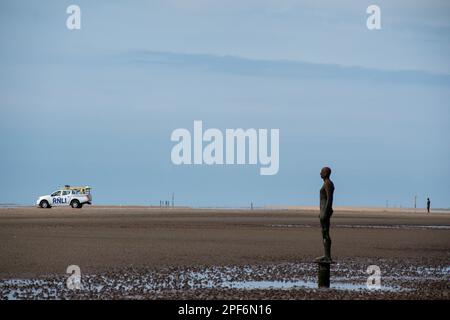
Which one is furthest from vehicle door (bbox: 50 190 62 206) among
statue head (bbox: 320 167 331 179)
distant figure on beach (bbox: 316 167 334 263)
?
statue head (bbox: 320 167 331 179)

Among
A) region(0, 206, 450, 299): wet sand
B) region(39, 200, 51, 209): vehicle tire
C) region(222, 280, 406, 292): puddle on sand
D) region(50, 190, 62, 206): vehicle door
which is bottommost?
region(222, 280, 406, 292): puddle on sand

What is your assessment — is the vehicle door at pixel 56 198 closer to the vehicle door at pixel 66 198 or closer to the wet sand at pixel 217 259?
the vehicle door at pixel 66 198

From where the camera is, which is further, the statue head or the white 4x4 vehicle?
the white 4x4 vehicle

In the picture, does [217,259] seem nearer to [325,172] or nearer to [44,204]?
[325,172]

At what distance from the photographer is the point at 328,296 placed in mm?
19781

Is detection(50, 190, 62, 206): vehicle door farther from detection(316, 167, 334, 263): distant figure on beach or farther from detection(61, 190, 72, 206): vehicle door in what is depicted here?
detection(316, 167, 334, 263): distant figure on beach

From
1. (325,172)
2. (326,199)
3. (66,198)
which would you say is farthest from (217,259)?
(66,198)

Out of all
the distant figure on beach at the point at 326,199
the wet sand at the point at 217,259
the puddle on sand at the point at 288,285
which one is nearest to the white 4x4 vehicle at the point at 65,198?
the wet sand at the point at 217,259

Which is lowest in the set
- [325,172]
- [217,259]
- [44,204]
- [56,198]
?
[217,259]

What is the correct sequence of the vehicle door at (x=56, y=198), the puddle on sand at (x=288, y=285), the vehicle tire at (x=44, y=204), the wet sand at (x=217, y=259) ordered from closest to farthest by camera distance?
the wet sand at (x=217, y=259) → the puddle on sand at (x=288, y=285) → the vehicle tire at (x=44, y=204) → the vehicle door at (x=56, y=198)

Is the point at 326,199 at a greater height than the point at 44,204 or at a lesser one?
greater

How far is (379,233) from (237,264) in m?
20.5

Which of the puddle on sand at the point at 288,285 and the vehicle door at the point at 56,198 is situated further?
the vehicle door at the point at 56,198

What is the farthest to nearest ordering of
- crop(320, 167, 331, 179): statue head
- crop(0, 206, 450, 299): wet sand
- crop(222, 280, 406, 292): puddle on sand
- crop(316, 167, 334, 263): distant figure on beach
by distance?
crop(320, 167, 331, 179): statue head
crop(316, 167, 334, 263): distant figure on beach
crop(222, 280, 406, 292): puddle on sand
crop(0, 206, 450, 299): wet sand
